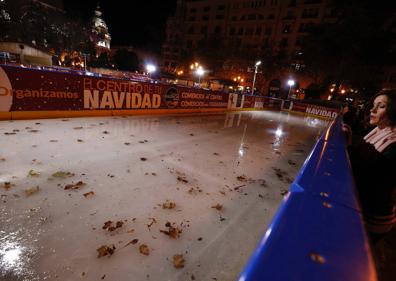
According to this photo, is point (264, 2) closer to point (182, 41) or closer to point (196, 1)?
point (196, 1)

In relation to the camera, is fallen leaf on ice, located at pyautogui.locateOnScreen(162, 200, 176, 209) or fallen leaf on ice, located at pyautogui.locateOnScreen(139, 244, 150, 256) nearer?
fallen leaf on ice, located at pyautogui.locateOnScreen(139, 244, 150, 256)

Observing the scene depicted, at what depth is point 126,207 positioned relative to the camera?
10.1 ft

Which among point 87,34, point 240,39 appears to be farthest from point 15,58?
point 240,39

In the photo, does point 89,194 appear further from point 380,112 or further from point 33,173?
point 380,112

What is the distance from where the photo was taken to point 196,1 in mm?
68375

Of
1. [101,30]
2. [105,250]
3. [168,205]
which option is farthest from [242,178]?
[101,30]

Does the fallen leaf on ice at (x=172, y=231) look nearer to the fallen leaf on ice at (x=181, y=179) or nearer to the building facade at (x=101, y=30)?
the fallen leaf on ice at (x=181, y=179)

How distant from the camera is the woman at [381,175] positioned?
6.68 ft

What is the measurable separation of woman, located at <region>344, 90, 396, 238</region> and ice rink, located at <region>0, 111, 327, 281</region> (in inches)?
49.0

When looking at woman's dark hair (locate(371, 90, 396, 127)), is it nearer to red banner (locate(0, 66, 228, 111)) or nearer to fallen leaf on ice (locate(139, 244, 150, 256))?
fallen leaf on ice (locate(139, 244, 150, 256))

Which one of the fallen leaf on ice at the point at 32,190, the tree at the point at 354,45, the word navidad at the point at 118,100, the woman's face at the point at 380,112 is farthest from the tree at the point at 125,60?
the woman's face at the point at 380,112

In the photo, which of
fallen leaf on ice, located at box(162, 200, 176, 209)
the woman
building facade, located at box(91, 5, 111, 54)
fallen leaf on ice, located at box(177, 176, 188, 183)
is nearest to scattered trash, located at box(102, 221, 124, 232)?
fallen leaf on ice, located at box(162, 200, 176, 209)

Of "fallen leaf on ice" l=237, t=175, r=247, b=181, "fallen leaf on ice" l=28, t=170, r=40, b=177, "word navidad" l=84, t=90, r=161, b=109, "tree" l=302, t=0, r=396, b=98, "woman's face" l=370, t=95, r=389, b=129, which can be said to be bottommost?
"fallen leaf on ice" l=28, t=170, r=40, b=177

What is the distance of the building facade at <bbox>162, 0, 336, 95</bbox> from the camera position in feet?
161
